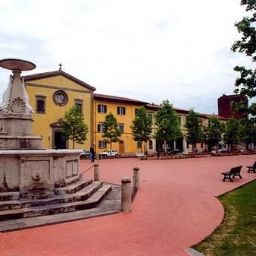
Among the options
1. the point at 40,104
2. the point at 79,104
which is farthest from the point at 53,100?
the point at 79,104

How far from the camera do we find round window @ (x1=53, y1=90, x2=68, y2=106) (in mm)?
45469

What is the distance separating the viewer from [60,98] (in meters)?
46.0

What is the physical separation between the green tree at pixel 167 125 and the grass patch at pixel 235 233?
3273cm

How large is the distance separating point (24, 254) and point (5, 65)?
7.89 metres

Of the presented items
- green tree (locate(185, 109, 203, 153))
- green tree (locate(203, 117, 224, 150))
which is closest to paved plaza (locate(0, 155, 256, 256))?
green tree (locate(185, 109, 203, 153))

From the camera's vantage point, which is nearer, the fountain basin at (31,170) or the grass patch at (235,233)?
the grass patch at (235,233)

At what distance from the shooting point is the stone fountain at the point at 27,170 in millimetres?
9914

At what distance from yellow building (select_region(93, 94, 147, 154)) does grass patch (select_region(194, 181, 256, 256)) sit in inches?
1501

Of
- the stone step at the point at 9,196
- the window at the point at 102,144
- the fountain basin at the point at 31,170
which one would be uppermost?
the window at the point at 102,144

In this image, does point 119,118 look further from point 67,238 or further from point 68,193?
point 67,238

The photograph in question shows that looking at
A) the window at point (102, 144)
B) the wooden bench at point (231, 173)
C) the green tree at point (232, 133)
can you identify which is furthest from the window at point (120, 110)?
the wooden bench at point (231, 173)

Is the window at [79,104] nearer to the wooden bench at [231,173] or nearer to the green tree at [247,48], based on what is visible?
the wooden bench at [231,173]

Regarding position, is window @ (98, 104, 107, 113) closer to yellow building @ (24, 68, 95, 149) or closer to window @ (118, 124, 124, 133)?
yellow building @ (24, 68, 95, 149)

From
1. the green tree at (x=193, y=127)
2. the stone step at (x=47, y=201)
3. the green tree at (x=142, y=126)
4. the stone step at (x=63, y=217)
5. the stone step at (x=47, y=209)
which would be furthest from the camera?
the green tree at (x=193, y=127)
